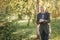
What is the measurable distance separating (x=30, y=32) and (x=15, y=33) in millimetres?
317

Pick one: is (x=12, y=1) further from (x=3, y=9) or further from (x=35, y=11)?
(x=35, y=11)

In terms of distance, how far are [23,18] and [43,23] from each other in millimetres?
421

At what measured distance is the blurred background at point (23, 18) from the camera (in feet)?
10.8

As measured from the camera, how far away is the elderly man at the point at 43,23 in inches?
127

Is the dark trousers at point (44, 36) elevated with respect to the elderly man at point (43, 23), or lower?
lower

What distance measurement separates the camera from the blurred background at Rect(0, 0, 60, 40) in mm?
3289

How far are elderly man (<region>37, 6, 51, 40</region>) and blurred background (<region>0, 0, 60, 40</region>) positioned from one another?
82mm

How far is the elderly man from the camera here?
3225mm

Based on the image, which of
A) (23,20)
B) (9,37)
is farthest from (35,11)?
(9,37)

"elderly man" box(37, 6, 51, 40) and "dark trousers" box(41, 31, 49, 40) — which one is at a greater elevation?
"elderly man" box(37, 6, 51, 40)

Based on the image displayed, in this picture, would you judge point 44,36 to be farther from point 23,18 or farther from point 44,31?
point 23,18

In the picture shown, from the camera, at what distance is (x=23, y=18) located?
132 inches

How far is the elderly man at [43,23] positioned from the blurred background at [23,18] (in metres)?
0.08

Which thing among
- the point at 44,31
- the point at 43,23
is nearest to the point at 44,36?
the point at 44,31
